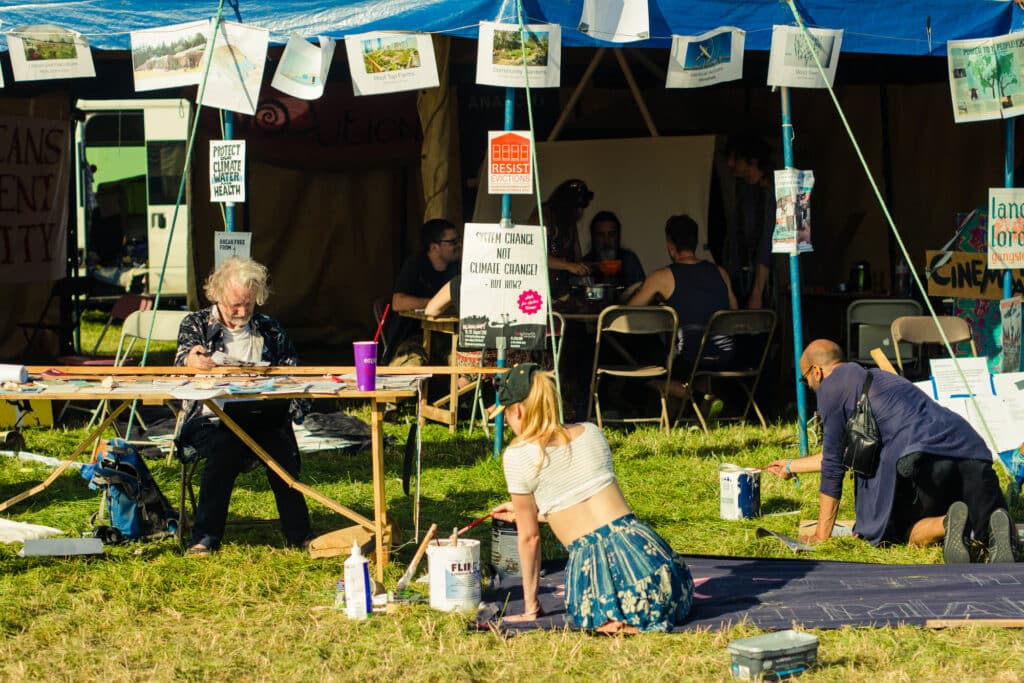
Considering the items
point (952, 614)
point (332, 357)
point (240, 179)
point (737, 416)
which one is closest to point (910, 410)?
point (952, 614)

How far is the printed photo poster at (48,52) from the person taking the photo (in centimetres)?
620

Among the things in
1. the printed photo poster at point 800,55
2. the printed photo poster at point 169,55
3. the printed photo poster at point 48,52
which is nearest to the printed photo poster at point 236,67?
the printed photo poster at point 169,55

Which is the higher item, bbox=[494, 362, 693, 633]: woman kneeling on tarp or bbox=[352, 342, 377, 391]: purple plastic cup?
bbox=[352, 342, 377, 391]: purple plastic cup

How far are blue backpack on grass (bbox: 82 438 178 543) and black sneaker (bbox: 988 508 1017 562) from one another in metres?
3.16

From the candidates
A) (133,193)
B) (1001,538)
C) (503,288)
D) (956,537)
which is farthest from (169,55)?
(133,193)

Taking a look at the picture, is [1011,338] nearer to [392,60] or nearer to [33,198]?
[392,60]

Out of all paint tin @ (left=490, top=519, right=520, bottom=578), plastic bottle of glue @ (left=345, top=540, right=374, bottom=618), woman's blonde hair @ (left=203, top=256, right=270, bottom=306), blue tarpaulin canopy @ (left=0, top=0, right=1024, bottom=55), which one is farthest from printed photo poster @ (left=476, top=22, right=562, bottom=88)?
plastic bottle of glue @ (left=345, top=540, right=374, bottom=618)

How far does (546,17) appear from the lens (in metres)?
6.18

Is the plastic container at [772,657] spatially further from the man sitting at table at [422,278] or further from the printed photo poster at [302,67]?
the man sitting at table at [422,278]

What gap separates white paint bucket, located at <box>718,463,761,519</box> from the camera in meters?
5.48

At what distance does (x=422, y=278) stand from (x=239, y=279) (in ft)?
8.25

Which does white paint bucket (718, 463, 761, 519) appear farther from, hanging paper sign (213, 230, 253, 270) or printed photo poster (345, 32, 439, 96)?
hanging paper sign (213, 230, 253, 270)

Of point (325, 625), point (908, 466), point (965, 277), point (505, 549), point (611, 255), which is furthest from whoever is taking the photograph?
point (611, 255)

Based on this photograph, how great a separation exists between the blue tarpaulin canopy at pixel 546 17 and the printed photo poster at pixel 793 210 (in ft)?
2.23
